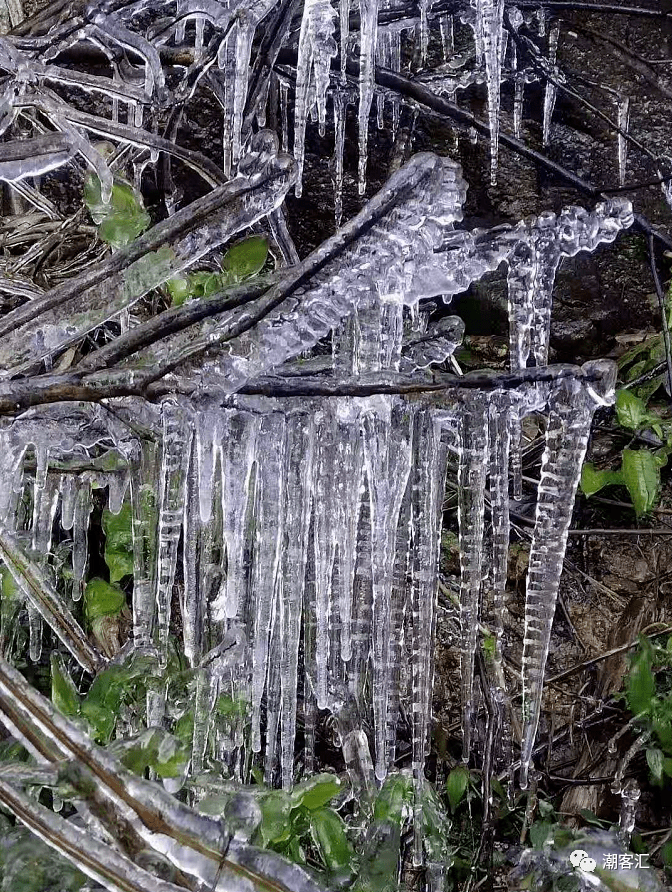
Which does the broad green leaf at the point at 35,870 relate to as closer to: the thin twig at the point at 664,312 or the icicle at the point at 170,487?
the icicle at the point at 170,487

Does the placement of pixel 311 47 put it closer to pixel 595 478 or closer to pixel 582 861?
pixel 595 478

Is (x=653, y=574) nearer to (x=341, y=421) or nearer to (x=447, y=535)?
(x=447, y=535)

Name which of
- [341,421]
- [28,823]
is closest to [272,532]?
[341,421]

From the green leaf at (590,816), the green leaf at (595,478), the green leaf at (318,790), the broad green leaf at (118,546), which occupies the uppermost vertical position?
the green leaf at (595,478)

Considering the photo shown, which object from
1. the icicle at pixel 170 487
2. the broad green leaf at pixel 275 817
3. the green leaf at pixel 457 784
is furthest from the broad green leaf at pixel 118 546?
the green leaf at pixel 457 784

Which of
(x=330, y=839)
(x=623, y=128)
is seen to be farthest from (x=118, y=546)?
(x=623, y=128)

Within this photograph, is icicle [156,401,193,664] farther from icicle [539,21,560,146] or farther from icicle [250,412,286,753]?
icicle [539,21,560,146]
